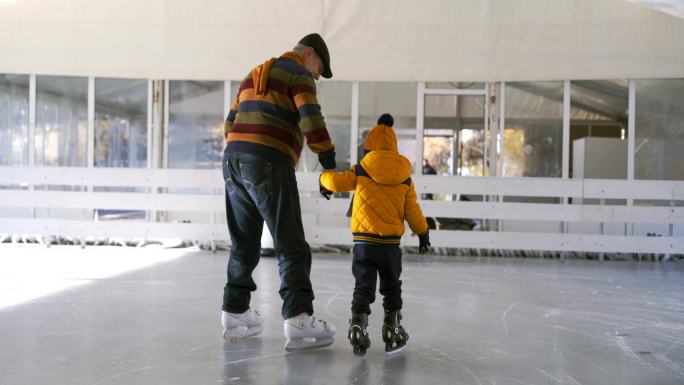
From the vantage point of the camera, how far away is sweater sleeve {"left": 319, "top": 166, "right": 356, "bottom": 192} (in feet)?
14.3

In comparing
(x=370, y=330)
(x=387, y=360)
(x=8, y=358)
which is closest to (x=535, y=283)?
(x=370, y=330)

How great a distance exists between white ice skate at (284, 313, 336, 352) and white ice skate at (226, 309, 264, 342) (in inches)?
15.3

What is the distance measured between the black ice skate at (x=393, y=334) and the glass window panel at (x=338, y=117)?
804cm

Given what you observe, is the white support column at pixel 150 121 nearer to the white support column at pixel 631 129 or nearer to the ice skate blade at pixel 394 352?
the white support column at pixel 631 129

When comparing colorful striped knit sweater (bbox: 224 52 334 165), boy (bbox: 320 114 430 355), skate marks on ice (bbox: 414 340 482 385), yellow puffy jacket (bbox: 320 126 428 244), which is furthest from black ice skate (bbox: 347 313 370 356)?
colorful striped knit sweater (bbox: 224 52 334 165)

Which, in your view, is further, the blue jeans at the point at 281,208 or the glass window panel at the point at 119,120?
the glass window panel at the point at 119,120

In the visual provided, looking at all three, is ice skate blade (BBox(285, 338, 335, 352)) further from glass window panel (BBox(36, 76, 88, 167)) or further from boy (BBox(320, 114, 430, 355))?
glass window panel (BBox(36, 76, 88, 167))

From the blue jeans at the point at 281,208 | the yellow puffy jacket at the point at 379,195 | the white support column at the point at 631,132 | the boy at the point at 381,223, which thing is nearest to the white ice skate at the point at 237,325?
the blue jeans at the point at 281,208

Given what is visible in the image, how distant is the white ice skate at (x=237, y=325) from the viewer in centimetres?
462

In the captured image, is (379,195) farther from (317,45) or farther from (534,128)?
(534,128)

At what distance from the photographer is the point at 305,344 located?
4371 millimetres

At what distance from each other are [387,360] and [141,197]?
25.1ft

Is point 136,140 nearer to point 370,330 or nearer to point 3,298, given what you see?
point 3,298

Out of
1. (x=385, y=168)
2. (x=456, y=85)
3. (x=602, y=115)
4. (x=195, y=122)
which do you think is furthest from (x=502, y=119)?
(x=385, y=168)
